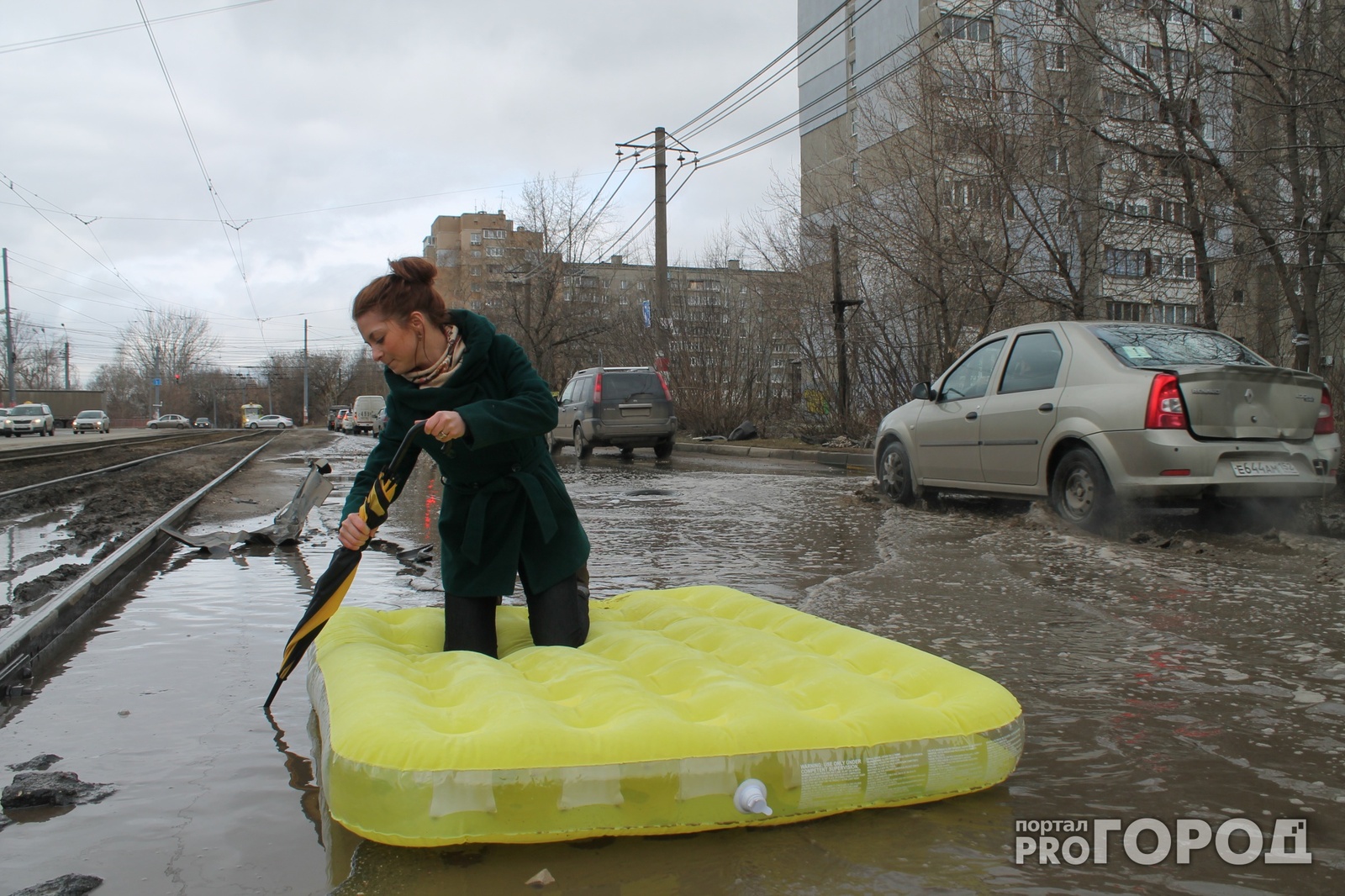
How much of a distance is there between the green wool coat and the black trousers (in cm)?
4

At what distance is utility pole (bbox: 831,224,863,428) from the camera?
19734mm

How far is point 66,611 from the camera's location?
467 centimetres

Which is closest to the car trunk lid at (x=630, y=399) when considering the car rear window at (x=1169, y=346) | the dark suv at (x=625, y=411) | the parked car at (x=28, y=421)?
the dark suv at (x=625, y=411)

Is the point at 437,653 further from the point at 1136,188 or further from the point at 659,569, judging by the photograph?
the point at 1136,188

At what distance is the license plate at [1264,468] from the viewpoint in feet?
19.9

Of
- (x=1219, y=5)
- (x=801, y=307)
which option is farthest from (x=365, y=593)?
(x=801, y=307)

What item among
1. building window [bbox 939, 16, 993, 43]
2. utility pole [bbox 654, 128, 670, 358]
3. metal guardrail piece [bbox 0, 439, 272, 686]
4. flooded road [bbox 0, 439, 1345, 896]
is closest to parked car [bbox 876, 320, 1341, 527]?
flooded road [bbox 0, 439, 1345, 896]

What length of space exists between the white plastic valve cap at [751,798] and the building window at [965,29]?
553 inches

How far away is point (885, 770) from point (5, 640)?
3.44 m

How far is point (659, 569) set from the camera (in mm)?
6094

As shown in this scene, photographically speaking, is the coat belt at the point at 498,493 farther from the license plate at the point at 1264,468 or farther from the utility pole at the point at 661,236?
the utility pole at the point at 661,236

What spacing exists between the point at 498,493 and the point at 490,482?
0.05m

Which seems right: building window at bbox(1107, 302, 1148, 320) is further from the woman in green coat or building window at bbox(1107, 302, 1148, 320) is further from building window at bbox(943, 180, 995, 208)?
the woman in green coat

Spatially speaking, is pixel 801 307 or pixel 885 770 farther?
pixel 801 307
